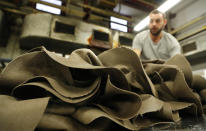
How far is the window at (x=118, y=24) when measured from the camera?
3296 millimetres

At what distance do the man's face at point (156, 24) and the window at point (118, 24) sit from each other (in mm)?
1739

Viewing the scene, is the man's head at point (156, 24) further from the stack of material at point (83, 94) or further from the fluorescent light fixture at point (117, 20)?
the fluorescent light fixture at point (117, 20)

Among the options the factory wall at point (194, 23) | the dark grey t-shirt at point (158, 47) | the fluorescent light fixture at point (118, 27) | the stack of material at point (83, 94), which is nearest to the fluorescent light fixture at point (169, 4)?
the factory wall at point (194, 23)

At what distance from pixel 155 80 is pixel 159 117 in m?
0.14

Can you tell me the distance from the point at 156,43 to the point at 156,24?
248 mm

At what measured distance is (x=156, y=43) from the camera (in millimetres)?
1530

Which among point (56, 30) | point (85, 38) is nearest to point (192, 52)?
point (85, 38)

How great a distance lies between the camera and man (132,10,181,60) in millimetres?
1466

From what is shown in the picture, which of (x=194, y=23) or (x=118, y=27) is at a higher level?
(x=194, y=23)

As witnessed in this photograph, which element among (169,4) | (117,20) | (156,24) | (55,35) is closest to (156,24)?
(156,24)

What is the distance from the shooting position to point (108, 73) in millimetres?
304

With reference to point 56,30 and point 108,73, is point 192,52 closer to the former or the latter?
point 56,30

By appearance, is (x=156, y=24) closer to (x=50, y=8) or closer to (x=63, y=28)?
(x=63, y=28)

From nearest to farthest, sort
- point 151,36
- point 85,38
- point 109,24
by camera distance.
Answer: point 151,36 < point 85,38 < point 109,24
